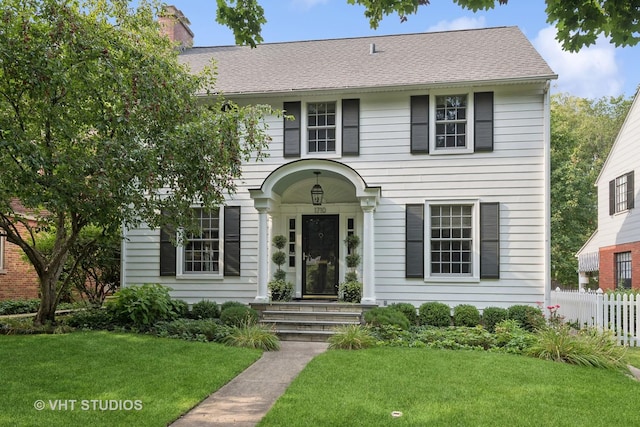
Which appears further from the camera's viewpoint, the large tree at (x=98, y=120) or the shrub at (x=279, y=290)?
the shrub at (x=279, y=290)

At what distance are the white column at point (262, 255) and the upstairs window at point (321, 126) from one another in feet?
6.57

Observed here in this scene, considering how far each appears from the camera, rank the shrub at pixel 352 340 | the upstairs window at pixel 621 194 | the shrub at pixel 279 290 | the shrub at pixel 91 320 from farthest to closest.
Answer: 1. the upstairs window at pixel 621 194
2. the shrub at pixel 279 290
3. the shrub at pixel 91 320
4. the shrub at pixel 352 340

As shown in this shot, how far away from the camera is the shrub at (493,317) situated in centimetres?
1005

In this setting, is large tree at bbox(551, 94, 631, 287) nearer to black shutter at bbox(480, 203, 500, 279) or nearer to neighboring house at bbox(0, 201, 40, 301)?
black shutter at bbox(480, 203, 500, 279)

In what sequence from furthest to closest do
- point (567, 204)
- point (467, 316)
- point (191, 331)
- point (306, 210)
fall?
point (567, 204) < point (306, 210) < point (467, 316) < point (191, 331)

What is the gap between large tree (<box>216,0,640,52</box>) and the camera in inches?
158

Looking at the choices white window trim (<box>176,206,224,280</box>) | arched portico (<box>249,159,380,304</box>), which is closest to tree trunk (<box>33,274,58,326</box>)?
white window trim (<box>176,206,224,280</box>)

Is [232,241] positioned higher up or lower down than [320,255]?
higher up

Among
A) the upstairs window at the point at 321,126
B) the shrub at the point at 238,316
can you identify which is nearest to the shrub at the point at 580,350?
the shrub at the point at 238,316

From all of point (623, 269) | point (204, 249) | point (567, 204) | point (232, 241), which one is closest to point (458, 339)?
point (232, 241)

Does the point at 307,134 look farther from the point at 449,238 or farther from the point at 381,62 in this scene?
the point at 449,238

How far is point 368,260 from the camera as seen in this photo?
10391 millimetres

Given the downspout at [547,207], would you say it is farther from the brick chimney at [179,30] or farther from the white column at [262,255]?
the brick chimney at [179,30]

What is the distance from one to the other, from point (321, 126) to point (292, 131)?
2.26 ft
